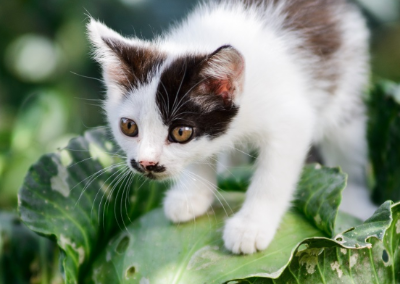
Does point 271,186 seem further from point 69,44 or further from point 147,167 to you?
point 69,44

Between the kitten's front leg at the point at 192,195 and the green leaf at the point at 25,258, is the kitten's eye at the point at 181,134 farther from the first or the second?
the green leaf at the point at 25,258

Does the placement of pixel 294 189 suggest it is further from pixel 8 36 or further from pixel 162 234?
pixel 8 36

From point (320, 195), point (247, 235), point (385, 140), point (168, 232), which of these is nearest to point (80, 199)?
point (168, 232)

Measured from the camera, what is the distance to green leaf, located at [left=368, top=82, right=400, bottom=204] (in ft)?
5.63

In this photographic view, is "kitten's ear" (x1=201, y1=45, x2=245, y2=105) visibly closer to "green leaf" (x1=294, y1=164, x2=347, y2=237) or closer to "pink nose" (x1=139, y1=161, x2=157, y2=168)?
"pink nose" (x1=139, y1=161, x2=157, y2=168)

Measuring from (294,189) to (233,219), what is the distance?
0.21 meters

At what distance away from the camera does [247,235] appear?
1.32 m

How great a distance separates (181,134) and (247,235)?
302 mm

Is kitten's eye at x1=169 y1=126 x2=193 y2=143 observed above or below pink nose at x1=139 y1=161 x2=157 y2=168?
above

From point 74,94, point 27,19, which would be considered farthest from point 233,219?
point 27,19

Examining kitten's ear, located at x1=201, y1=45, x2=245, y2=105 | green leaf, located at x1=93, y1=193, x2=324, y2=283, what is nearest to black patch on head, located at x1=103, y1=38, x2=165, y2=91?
kitten's ear, located at x1=201, y1=45, x2=245, y2=105

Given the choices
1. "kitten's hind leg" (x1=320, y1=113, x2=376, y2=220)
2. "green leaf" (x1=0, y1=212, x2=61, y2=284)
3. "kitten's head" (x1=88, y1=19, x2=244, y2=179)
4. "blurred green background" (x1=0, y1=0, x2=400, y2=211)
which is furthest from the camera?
"blurred green background" (x1=0, y1=0, x2=400, y2=211)

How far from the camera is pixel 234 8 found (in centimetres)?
172

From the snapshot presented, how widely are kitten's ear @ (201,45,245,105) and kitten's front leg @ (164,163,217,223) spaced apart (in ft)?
0.86
